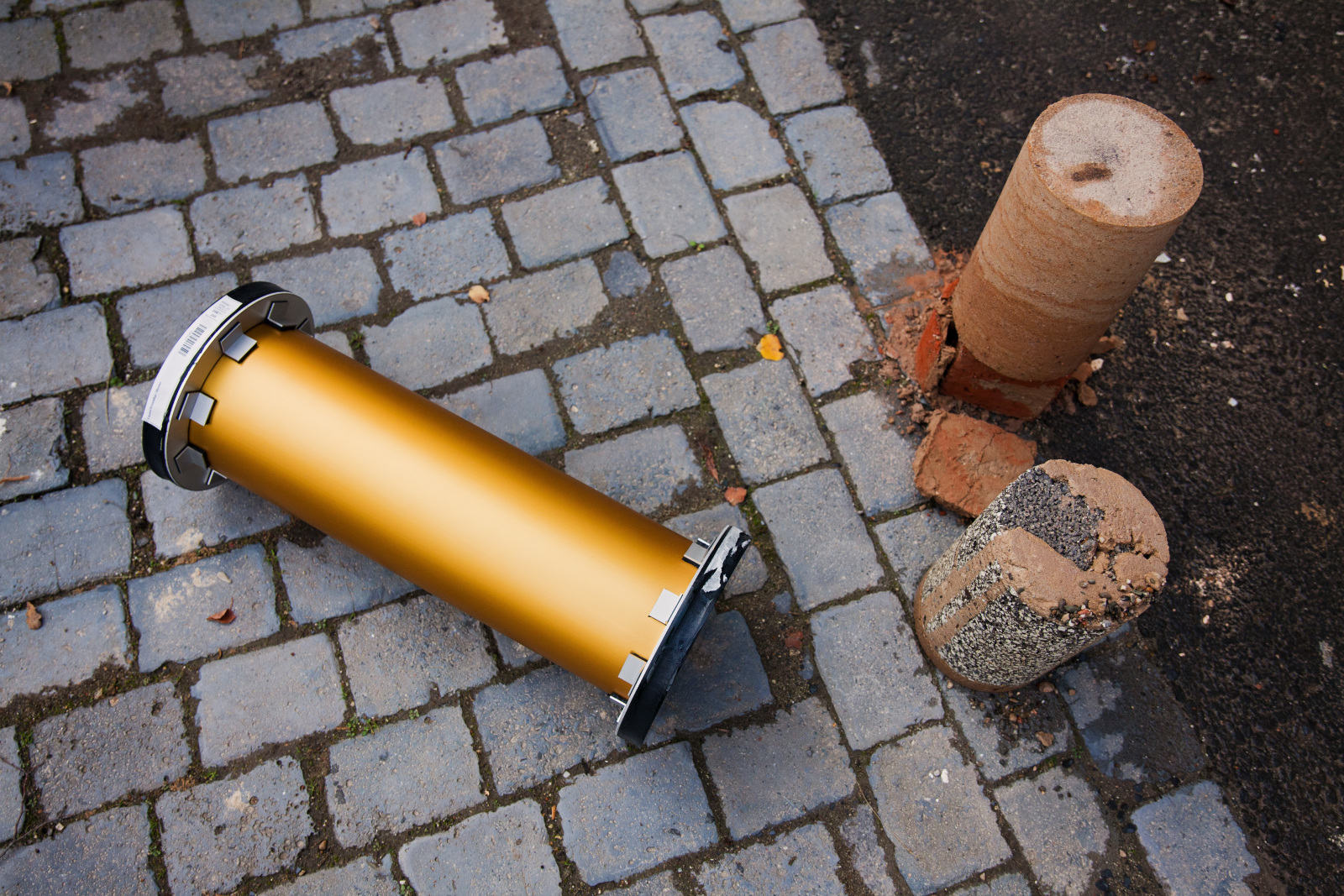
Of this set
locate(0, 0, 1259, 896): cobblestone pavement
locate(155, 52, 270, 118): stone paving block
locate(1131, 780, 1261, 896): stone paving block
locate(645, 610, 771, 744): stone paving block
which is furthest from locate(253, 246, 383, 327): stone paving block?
locate(1131, 780, 1261, 896): stone paving block

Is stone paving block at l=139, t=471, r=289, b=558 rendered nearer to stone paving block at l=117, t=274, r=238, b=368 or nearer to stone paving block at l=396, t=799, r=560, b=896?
stone paving block at l=117, t=274, r=238, b=368

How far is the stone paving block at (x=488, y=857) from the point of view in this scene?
2.43 m

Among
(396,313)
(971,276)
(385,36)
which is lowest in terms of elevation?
(396,313)

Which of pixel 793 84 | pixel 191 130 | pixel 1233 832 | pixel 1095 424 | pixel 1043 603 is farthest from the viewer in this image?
pixel 793 84

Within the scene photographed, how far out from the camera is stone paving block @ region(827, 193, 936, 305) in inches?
126

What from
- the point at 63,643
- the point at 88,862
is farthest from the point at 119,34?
the point at 88,862

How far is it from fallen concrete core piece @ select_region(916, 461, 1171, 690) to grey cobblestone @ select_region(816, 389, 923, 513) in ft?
2.00

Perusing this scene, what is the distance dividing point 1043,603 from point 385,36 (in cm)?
325

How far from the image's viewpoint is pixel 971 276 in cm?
265

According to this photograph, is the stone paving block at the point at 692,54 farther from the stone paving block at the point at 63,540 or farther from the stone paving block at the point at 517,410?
the stone paving block at the point at 63,540

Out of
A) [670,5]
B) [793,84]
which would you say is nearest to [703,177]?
[793,84]

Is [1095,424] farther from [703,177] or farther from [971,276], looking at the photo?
[703,177]

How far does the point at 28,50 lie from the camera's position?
3373mm

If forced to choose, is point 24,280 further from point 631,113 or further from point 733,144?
point 733,144
